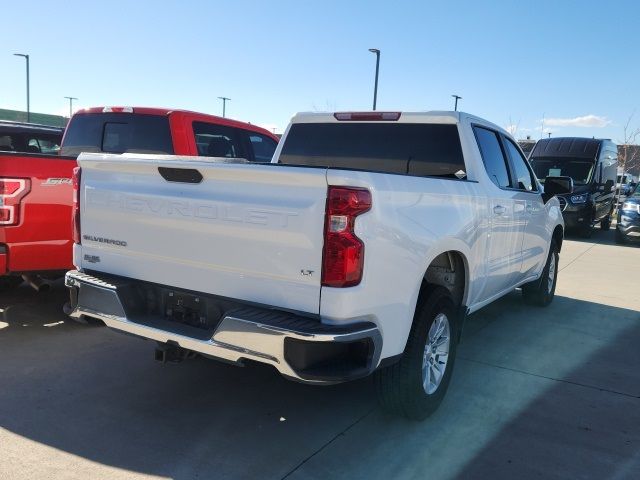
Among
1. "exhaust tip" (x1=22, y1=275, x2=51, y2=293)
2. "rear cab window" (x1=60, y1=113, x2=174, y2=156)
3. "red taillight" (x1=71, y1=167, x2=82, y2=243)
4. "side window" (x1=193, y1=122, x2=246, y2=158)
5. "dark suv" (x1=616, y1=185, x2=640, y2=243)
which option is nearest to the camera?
"red taillight" (x1=71, y1=167, x2=82, y2=243)

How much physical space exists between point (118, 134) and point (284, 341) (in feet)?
14.2

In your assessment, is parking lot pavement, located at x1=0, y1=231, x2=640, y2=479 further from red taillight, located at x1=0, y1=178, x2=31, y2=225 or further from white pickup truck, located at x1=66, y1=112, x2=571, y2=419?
red taillight, located at x1=0, y1=178, x2=31, y2=225

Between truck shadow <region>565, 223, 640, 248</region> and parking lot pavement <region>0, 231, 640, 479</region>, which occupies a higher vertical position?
truck shadow <region>565, 223, 640, 248</region>

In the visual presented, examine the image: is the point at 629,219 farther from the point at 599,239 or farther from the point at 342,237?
the point at 342,237

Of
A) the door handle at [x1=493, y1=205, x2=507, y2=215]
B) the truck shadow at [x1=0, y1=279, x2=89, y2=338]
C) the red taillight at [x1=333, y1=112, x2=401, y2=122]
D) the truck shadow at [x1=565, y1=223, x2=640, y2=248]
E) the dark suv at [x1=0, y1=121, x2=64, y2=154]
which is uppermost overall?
the red taillight at [x1=333, y1=112, x2=401, y2=122]

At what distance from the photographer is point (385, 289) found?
2934 millimetres

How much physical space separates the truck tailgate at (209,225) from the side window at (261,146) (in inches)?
138

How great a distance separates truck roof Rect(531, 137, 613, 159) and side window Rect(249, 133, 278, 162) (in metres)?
10.6

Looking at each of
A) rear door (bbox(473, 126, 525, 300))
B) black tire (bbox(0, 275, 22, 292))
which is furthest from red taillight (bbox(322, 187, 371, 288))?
black tire (bbox(0, 275, 22, 292))

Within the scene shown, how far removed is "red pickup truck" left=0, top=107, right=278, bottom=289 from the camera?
450 centimetres

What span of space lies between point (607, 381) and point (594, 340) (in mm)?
1202

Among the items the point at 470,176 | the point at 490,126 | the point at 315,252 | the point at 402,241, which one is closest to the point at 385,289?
the point at 402,241

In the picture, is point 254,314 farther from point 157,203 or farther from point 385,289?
point 157,203

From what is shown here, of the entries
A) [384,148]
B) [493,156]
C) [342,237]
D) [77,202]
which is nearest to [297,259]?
[342,237]
